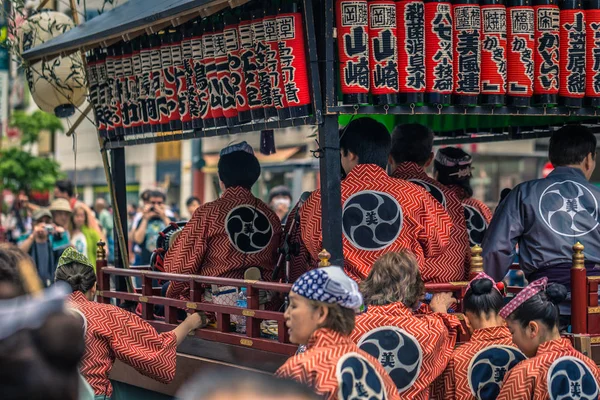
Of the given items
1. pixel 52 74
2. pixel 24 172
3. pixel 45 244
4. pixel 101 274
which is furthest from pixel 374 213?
pixel 24 172

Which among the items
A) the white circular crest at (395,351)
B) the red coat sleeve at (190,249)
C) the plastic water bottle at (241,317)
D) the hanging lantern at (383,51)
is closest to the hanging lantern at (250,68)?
the hanging lantern at (383,51)

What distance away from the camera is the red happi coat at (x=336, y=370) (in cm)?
338

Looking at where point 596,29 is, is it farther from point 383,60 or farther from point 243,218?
point 243,218

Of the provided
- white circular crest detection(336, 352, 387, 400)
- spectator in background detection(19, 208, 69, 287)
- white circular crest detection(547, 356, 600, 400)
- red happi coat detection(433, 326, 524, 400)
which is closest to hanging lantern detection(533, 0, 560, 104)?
red happi coat detection(433, 326, 524, 400)

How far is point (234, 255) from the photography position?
6379 millimetres

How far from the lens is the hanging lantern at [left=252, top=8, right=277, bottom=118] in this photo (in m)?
5.40

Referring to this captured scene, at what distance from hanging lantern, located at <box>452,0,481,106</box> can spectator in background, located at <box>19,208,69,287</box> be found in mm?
6475

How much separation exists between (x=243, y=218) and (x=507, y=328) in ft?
7.54

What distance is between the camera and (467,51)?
17.5ft

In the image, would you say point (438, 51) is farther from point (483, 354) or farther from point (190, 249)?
point (190, 249)

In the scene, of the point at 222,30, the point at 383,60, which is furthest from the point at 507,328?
the point at 222,30

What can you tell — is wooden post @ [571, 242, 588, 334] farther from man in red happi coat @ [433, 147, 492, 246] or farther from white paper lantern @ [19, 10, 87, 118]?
white paper lantern @ [19, 10, 87, 118]

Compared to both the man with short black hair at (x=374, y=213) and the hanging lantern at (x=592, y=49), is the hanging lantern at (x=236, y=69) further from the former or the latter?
the hanging lantern at (x=592, y=49)

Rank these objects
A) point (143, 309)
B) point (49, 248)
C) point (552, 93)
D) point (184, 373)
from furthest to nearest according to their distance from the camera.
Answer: point (49, 248) < point (143, 309) < point (184, 373) < point (552, 93)
